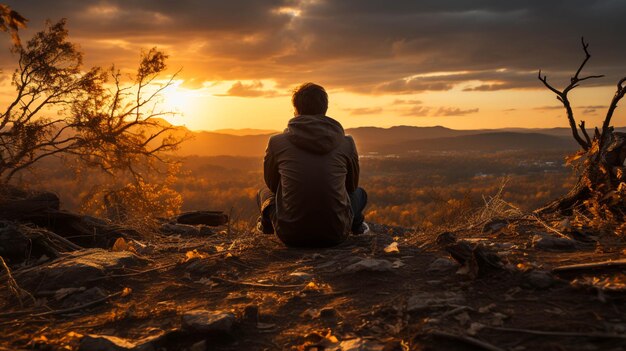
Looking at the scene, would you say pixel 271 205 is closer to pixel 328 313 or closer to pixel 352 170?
pixel 352 170

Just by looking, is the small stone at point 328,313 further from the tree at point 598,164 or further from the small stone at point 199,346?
the tree at point 598,164

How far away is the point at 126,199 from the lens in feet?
57.8

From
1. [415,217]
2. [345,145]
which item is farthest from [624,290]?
[415,217]

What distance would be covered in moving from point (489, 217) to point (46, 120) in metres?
11.4

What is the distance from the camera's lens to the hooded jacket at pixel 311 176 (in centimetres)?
501

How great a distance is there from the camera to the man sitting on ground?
16.4 ft

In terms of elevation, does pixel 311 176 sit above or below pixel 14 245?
above

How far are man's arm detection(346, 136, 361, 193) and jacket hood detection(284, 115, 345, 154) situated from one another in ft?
0.75

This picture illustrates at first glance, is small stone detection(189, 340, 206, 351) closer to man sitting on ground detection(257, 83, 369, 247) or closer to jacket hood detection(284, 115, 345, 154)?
man sitting on ground detection(257, 83, 369, 247)

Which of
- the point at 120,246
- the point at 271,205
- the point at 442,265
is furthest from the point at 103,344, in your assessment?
the point at 120,246

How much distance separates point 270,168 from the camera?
5.32 m

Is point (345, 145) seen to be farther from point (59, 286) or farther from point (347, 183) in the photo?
point (59, 286)

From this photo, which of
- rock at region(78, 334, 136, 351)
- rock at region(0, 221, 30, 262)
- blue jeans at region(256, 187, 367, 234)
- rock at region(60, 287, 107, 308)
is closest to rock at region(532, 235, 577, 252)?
blue jeans at region(256, 187, 367, 234)

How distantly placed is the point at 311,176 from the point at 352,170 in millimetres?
608
